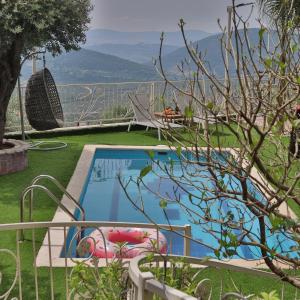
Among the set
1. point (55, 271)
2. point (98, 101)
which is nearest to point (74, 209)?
point (55, 271)

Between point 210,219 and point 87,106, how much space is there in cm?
1020

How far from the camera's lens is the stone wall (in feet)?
23.8

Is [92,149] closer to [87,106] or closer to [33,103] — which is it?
[33,103]

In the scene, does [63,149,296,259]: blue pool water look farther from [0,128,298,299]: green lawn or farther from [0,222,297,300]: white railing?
[0,222,297,300]: white railing

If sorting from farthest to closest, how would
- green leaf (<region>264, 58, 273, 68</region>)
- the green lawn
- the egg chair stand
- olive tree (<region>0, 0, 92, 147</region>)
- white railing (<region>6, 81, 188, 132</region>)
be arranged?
white railing (<region>6, 81, 188, 132</region>), the egg chair stand, olive tree (<region>0, 0, 92, 147</region>), the green lawn, green leaf (<region>264, 58, 273, 68</region>)

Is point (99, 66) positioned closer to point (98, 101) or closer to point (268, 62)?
point (98, 101)

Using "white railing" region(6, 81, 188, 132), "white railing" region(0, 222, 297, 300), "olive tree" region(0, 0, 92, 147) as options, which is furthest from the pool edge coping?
"white railing" region(6, 81, 188, 132)

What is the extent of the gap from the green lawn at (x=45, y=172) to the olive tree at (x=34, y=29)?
97cm

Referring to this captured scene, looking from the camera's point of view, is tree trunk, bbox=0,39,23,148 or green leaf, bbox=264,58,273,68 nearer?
green leaf, bbox=264,58,273,68

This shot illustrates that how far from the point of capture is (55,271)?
4047 mm

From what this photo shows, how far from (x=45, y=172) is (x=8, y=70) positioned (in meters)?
1.63

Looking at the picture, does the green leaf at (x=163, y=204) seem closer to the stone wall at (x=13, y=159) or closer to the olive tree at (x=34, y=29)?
the olive tree at (x=34, y=29)

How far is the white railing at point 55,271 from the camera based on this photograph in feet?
5.07

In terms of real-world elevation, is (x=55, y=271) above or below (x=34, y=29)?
below
